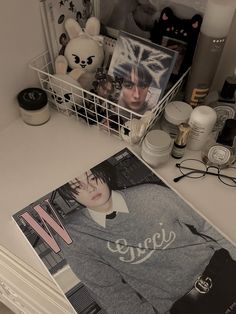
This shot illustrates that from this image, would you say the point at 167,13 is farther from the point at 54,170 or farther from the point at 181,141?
the point at 54,170

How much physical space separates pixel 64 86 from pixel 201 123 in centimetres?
30

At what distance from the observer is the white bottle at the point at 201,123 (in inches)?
25.3

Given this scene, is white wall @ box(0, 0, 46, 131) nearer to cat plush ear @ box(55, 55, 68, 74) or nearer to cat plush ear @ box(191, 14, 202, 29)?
cat plush ear @ box(55, 55, 68, 74)

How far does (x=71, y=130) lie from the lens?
76 cm

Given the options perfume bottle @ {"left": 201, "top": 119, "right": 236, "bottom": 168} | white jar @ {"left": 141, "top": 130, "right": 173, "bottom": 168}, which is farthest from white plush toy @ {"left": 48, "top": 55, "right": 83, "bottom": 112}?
perfume bottle @ {"left": 201, "top": 119, "right": 236, "bottom": 168}

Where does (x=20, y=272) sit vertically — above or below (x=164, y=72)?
below

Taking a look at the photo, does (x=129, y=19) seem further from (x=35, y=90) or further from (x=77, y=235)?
(x=77, y=235)

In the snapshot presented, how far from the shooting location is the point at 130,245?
1.86ft

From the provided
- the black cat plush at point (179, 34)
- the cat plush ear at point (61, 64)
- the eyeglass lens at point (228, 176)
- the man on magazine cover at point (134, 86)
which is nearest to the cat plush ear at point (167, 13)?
the black cat plush at point (179, 34)

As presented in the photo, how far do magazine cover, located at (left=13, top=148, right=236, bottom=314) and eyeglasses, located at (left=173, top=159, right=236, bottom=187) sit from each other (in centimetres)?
7

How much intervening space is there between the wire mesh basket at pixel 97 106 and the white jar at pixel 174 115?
18mm

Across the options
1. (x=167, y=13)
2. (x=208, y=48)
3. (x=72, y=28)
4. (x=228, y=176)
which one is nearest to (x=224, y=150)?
(x=228, y=176)

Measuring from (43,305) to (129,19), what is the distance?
609 millimetres

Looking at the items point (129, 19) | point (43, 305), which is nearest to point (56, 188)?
point (43, 305)
